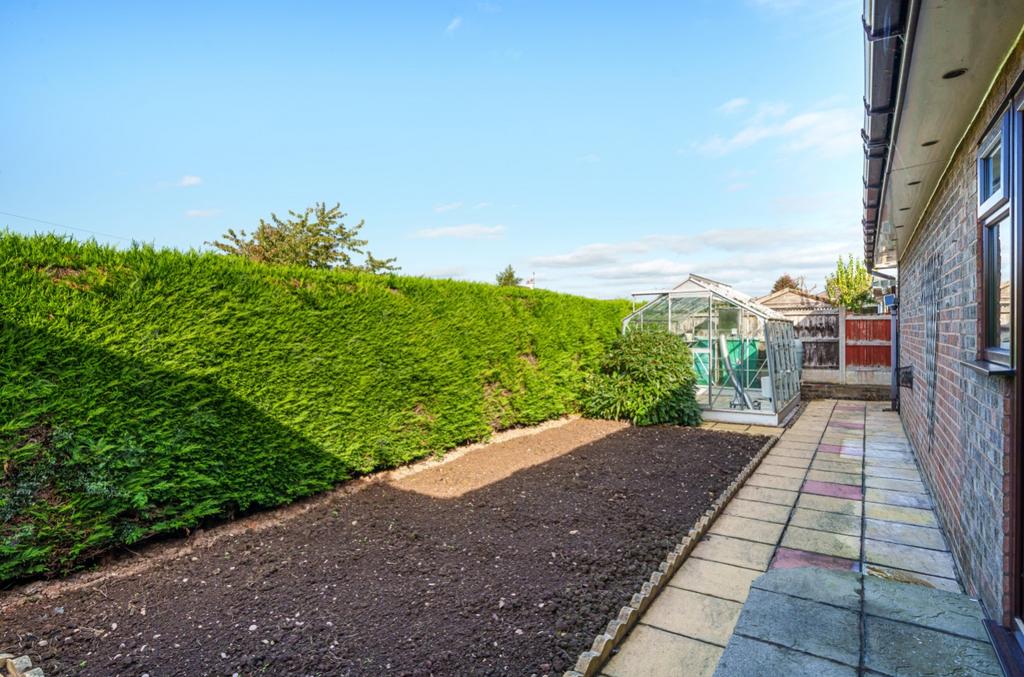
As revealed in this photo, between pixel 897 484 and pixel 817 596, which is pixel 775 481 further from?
pixel 817 596

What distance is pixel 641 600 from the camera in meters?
2.90

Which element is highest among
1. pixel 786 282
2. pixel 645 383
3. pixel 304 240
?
pixel 304 240

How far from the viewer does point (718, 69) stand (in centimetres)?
647

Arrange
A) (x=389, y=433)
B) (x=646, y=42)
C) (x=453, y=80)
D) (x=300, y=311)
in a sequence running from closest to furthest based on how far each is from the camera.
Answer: (x=300, y=311), (x=389, y=433), (x=646, y=42), (x=453, y=80)

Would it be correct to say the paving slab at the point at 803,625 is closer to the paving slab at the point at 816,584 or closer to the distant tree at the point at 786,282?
the paving slab at the point at 816,584

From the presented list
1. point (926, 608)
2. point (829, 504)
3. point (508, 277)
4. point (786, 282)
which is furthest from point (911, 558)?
point (786, 282)

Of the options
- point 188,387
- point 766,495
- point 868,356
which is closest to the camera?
point 188,387

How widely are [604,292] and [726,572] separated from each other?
856 cm

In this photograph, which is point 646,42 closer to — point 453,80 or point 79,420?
point 453,80

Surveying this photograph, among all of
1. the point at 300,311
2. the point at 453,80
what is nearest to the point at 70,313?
the point at 300,311

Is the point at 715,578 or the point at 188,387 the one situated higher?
the point at 188,387

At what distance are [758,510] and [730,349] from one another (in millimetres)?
5072

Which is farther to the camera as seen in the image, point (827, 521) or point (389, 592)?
point (827, 521)

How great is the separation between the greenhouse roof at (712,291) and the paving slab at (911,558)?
565cm
